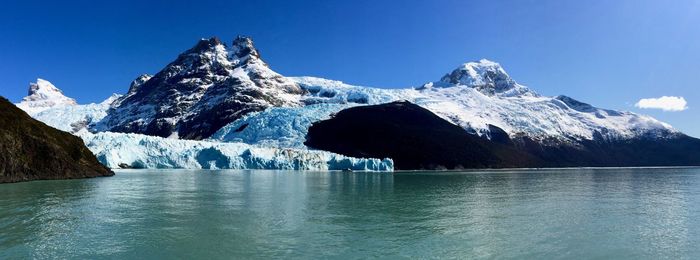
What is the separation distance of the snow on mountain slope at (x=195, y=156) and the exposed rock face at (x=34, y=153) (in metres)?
35.5

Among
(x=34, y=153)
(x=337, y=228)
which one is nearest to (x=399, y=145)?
(x=34, y=153)

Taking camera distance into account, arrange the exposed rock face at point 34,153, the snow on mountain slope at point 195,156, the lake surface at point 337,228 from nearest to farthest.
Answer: the lake surface at point 337,228 < the exposed rock face at point 34,153 < the snow on mountain slope at point 195,156

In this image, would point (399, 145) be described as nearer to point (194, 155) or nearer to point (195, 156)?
point (195, 156)

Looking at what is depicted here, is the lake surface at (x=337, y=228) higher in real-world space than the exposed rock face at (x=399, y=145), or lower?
lower

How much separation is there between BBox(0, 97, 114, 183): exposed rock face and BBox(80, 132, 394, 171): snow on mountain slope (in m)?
35.5

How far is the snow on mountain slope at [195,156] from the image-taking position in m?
111

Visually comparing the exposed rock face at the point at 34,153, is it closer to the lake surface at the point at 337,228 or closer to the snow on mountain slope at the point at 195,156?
the lake surface at the point at 337,228

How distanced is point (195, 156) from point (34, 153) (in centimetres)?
5605

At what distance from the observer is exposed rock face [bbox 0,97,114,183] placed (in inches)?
2291

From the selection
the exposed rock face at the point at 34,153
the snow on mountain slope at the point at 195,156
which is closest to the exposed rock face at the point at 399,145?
the snow on mountain slope at the point at 195,156

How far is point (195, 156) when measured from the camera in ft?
392

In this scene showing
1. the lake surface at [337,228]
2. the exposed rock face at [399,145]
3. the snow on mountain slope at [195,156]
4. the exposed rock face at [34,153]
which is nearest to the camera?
the lake surface at [337,228]

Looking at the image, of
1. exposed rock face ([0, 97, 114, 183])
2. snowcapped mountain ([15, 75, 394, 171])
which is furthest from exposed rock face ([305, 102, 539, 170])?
exposed rock face ([0, 97, 114, 183])

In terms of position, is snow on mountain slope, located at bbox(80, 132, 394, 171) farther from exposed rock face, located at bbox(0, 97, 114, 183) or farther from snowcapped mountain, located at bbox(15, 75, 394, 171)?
exposed rock face, located at bbox(0, 97, 114, 183)
